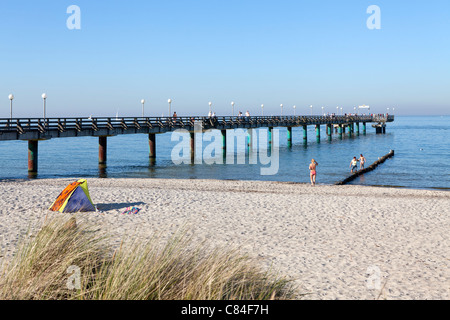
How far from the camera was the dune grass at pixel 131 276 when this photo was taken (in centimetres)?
406

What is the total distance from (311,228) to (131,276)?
324 inches

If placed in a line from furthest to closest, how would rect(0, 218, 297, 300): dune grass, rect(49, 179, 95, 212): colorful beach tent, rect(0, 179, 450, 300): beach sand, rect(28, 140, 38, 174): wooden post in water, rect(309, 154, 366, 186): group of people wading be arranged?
rect(28, 140, 38, 174): wooden post in water, rect(309, 154, 366, 186): group of people wading, rect(49, 179, 95, 212): colorful beach tent, rect(0, 179, 450, 300): beach sand, rect(0, 218, 297, 300): dune grass

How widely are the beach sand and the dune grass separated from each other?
0.53m

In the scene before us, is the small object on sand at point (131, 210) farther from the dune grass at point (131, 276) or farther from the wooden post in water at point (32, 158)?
the wooden post in water at point (32, 158)

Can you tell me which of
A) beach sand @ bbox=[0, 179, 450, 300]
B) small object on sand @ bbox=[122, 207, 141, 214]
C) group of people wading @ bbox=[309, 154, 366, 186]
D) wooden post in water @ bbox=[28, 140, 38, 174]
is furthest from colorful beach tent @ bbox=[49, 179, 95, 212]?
wooden post in water @ bbox=[28, 140, 38, 174]

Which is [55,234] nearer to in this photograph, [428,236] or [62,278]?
[62,278]

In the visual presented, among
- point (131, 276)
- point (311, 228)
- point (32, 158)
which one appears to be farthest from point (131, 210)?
point (32, 158)

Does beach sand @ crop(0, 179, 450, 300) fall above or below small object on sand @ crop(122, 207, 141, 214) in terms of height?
below

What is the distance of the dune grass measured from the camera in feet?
13.3

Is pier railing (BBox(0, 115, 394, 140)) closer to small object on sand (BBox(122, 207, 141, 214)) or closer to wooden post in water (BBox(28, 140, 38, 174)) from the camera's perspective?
wooden post in water (BBox(28, 140, 38, 174))

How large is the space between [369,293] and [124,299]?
439cm

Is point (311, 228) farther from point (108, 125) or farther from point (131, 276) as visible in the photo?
point (108, 125)

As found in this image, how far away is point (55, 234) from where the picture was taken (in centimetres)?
509
